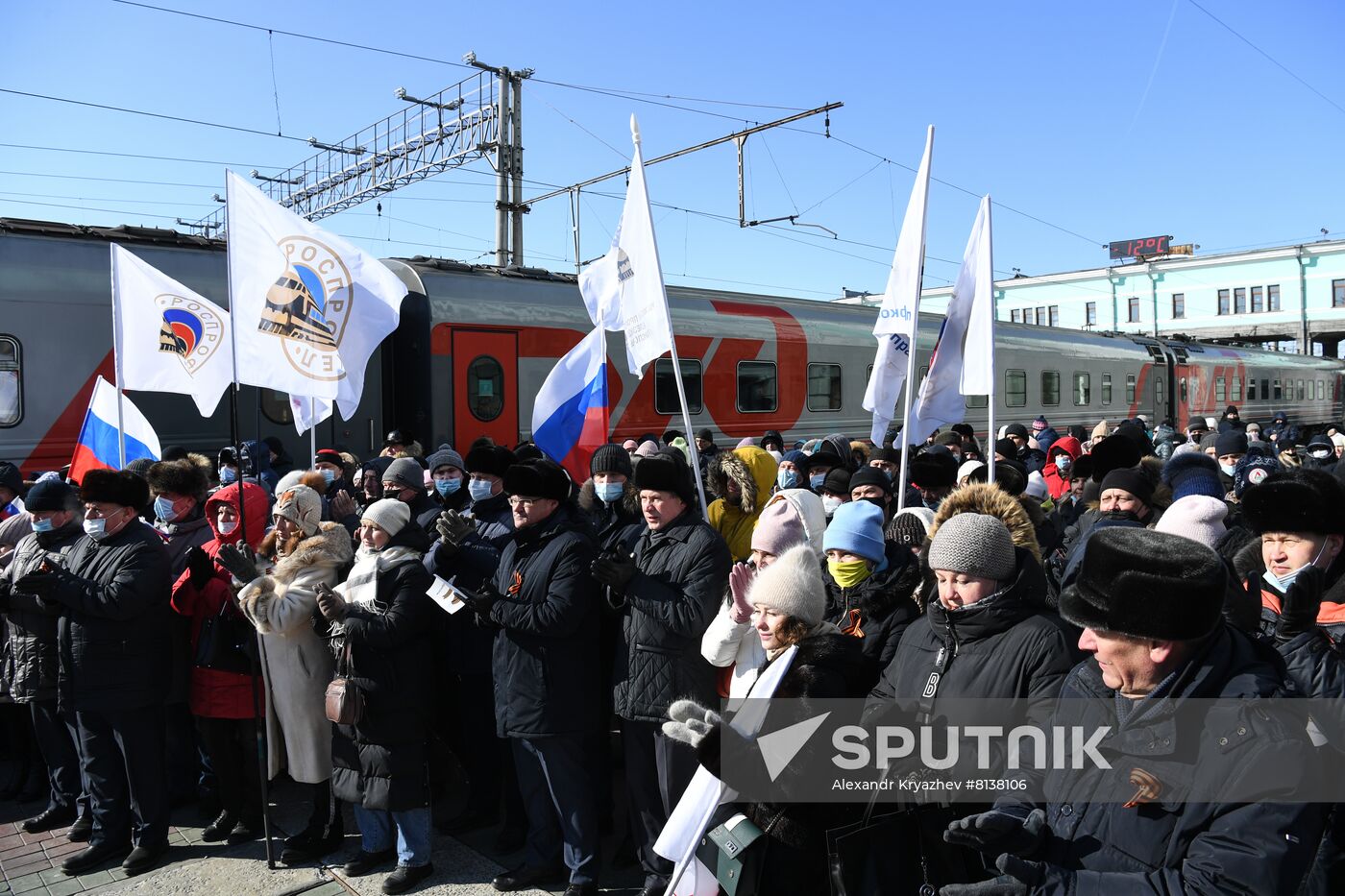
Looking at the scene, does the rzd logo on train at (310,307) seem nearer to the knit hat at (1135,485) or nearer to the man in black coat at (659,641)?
the man in black coat at (659,641)

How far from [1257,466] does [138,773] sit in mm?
7324

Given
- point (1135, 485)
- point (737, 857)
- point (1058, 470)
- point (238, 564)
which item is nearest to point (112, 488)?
point (238, 564)

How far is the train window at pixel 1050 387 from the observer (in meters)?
20.1

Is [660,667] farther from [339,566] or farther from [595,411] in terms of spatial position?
[595,411]

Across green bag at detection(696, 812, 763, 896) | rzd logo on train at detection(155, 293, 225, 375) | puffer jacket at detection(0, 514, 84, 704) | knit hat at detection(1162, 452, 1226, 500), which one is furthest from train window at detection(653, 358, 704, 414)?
green bag at detection(696, 812, 763, 896)

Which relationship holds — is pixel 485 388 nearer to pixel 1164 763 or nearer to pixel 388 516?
pixel 388 516

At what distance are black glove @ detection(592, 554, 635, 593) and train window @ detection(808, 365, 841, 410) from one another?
11.2 meters

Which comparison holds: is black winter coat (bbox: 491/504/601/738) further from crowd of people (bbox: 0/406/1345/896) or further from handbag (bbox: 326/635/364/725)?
handbag (bbox: 326/635/364/725)

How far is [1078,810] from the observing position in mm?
Result: 2121

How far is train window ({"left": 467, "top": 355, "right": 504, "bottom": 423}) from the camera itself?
11.2 meters

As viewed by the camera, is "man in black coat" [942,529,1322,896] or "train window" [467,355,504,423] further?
"train window" [467,355,504,423]

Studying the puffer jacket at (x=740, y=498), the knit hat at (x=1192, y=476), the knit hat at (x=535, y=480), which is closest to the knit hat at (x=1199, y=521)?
the knit hat at (x=1192, y=476)

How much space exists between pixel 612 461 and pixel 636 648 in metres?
1.47

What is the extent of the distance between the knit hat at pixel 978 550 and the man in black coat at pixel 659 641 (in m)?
1.33
